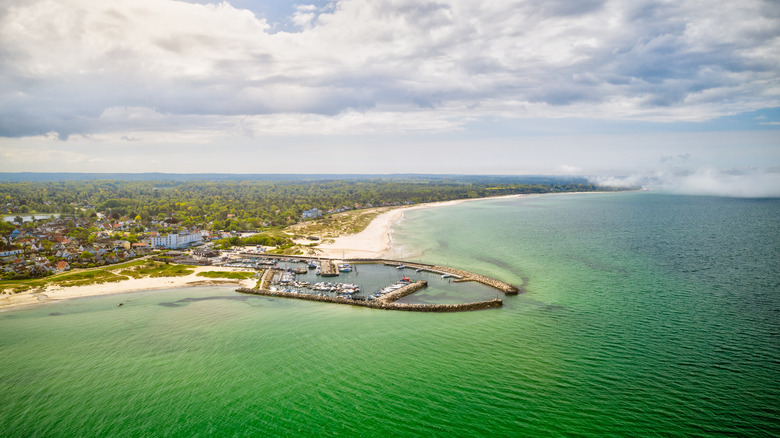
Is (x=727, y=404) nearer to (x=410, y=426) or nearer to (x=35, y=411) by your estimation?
(x=410, y=426)

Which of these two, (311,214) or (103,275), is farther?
(311,214)

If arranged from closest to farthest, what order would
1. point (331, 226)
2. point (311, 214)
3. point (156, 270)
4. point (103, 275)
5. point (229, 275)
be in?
1. point (103, 275)
2. point (229, 275)
3. point (156, 270)
4. point (331, 226)
5. point (311, 214)

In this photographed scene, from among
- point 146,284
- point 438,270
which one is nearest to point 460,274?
point 438,270

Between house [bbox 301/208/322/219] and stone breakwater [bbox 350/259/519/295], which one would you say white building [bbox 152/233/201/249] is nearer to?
stone breakwater [bbox 350/259/519/295]

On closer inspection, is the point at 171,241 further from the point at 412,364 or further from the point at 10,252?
the point at 412,364

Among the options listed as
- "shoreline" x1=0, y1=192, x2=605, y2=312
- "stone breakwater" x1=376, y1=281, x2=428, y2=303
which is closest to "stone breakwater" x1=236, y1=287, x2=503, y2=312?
"stone breakwater" x1=376, y1=281, x2=428, y2=303

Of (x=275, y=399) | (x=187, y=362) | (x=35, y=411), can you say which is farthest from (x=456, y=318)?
(x=35, y=411)

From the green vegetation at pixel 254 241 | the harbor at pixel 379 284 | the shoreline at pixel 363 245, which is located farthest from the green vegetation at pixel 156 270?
the shoreline at pixel 363 245
